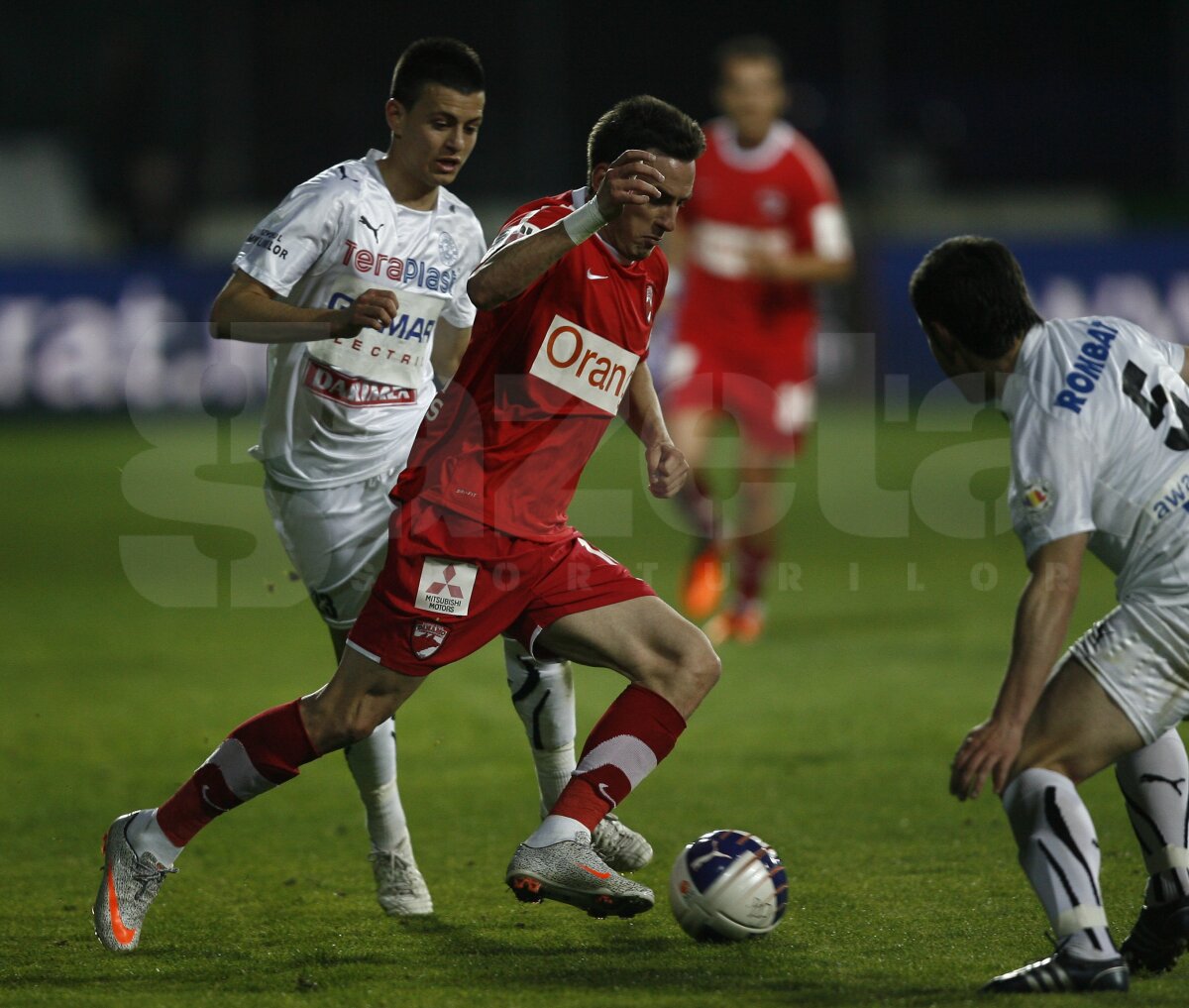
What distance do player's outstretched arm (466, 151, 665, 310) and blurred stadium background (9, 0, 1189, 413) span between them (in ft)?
40.1

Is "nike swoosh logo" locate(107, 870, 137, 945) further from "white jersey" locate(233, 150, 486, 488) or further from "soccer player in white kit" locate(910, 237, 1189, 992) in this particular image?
"soccer player in white kit" locate(910, 237, 1189, 992)

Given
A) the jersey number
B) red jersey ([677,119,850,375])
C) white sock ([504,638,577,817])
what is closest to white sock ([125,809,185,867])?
white sock ([504,638,577,817])

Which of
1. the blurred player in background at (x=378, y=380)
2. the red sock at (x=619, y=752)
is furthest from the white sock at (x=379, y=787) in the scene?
the red sock at (x=619, y=752)

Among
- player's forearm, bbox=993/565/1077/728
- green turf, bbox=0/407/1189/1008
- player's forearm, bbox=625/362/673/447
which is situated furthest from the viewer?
player's forearm, bbox=625/362/673/447

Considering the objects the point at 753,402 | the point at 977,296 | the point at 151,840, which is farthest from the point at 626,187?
the point at 753,402

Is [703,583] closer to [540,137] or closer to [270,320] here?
[270,320]

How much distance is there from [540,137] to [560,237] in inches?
601

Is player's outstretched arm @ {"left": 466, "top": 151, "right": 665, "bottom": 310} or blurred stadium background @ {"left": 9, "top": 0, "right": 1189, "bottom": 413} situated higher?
player's outstretched arm @ {"left": 466, "top": 151, "right": 665, "bottom": 310}

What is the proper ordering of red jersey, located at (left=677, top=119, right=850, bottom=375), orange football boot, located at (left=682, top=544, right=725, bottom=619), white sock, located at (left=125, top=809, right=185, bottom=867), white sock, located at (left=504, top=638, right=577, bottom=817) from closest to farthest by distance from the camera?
white sock, located at (left=125, top=809, right=185, bottom=867), white sock, located at (left=504, top=638, right=577, bottom=817), orange football boot, located at (left=682, top=544, right=725, bottom=619), red jersey, located at (left=677, top=119, right=850, bottom=375)

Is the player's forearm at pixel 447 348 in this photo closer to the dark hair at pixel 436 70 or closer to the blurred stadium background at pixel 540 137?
the dark hair at pixel 436 70

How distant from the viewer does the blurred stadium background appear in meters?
16.4

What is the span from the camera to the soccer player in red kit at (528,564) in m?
4.30

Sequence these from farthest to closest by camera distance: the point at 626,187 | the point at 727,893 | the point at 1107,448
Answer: the point at 727,893 → the point at 626,187 → the point at 1107,448

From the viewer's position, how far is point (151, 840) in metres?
4.41
